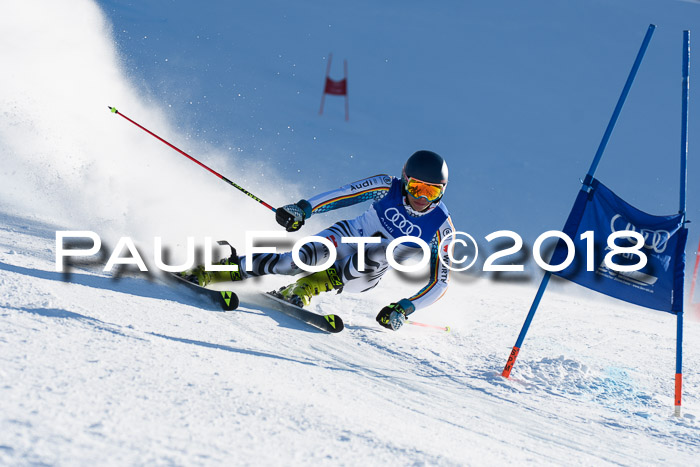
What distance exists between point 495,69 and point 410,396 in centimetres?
1791

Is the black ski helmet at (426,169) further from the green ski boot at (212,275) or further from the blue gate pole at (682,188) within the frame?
the blue gate pole at (682,188)

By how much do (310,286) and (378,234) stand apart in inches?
23.5

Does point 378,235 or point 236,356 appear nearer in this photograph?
point 236,356

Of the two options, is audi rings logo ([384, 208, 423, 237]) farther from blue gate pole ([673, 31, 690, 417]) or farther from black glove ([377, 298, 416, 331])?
blue gate pole ([673, 31, 690, 417])

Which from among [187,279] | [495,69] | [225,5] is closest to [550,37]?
[495,69]

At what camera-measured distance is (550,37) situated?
20.6m

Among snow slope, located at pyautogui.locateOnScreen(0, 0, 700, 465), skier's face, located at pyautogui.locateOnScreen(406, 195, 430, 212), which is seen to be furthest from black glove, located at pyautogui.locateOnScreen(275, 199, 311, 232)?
skier's face, located at pyautogui.locateOnScreen(406, 195, 430, 212)

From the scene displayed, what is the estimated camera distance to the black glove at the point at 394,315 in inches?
162

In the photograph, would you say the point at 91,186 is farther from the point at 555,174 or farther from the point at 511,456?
the point at 555,174

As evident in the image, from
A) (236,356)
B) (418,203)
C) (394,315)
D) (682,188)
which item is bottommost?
(236,356)

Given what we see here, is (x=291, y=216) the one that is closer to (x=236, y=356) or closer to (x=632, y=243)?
(x=236, y=356)

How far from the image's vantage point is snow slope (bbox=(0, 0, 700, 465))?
183 centimetres

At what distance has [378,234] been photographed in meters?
4.43

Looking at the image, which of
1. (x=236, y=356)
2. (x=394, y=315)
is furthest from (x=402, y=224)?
(x=236, y=356)
